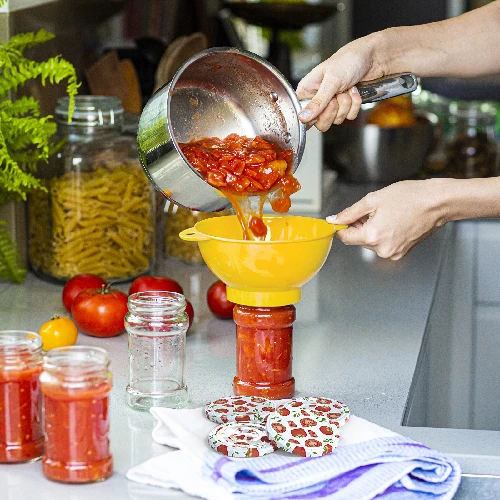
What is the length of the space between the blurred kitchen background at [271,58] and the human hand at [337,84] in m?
0.55

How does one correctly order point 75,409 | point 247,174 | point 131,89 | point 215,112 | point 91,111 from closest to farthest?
point 75,409 → point 247,174 → point 215,112 → point 91,111 → point 131,89

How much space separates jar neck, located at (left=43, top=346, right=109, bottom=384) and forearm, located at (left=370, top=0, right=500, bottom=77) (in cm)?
87

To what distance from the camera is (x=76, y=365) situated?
1073 millimetres

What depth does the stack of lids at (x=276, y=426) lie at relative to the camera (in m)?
1.14

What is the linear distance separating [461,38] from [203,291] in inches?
26.1

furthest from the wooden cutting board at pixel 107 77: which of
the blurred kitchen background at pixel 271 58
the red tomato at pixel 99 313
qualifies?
the red tomato at pixel 99 313

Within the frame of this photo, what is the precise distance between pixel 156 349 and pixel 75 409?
344 millimetres

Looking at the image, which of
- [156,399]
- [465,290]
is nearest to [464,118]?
[465,290]

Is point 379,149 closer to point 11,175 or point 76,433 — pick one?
point 11,175

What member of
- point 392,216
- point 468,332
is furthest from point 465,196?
point 468,332

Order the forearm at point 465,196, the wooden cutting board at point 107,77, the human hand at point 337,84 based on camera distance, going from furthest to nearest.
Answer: the wooden cutting board at point 107,77, the human hand at point 337,84, the forearm at point 465,196

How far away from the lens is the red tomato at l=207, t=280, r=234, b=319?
1.79 meters

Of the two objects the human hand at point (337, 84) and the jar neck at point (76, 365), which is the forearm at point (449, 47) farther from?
the jar neck at point (76, 365)

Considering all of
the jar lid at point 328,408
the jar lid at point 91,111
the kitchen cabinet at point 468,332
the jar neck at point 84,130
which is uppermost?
the jar lid at point 91,111
